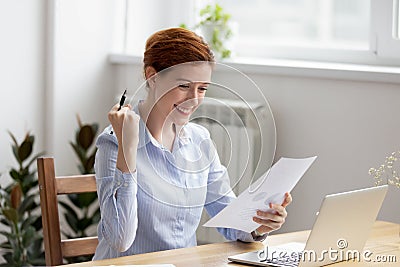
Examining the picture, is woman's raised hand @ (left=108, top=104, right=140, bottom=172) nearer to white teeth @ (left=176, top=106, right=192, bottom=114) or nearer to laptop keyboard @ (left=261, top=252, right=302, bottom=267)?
white teeth @ (left=176, top=106, right=192, bottom=114)

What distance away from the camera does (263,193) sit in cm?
179

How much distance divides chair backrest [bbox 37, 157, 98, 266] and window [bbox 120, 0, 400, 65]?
50.9 inches

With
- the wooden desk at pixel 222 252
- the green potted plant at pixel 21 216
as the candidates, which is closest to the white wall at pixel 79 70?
the green potted plant at pixel 21 216

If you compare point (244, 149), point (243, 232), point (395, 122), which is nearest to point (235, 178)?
point (244, 149)

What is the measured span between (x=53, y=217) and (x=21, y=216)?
1.02m

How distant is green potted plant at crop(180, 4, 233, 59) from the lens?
3.12 meters

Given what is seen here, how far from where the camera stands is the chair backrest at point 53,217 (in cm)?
206

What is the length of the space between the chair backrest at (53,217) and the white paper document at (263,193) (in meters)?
Answer: 0.43

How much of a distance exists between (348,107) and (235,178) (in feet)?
3.30

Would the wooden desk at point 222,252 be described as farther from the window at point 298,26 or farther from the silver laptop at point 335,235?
the window at point 298,26

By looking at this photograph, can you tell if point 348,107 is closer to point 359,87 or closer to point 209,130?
point 359,87

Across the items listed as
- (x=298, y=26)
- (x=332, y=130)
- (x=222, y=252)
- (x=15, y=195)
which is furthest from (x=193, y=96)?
(x=298, y=26)

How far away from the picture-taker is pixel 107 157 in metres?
1.91

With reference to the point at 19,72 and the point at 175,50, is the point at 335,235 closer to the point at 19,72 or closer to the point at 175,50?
the point at 175,50
